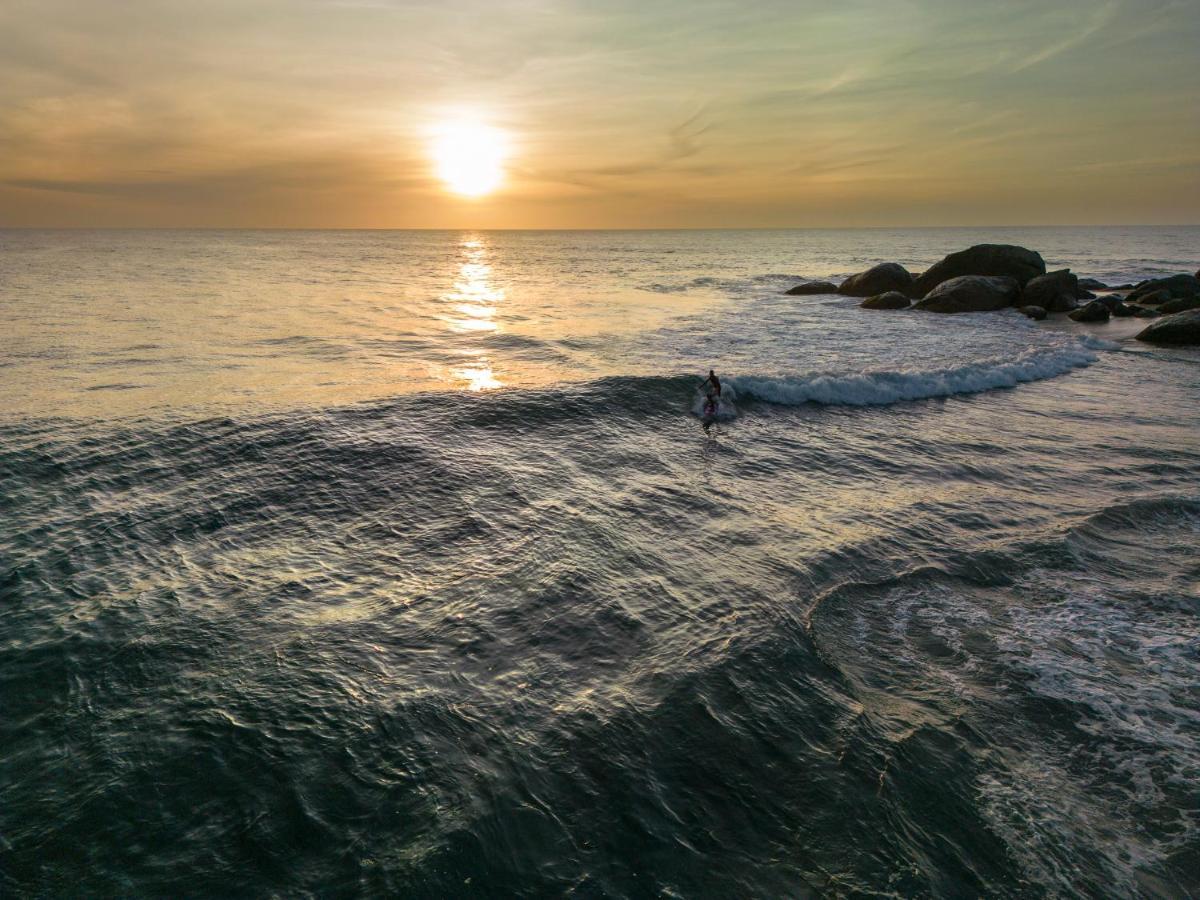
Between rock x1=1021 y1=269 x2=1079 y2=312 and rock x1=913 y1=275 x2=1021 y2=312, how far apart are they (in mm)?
1155

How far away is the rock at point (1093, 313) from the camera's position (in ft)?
129

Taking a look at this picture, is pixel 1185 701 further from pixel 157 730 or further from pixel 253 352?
pixel 253 352

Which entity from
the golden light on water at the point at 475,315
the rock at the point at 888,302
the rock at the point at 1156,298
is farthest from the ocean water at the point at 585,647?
the rock at the point at 1156,298

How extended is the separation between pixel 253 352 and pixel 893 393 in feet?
81.3

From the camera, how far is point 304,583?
32.1ft

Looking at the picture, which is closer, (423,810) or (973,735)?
(423,810)

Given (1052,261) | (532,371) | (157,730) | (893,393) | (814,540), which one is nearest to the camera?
(157,730)

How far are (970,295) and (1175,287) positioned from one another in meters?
16.7

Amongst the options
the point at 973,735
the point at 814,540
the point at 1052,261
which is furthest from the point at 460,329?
the point at 1052,261

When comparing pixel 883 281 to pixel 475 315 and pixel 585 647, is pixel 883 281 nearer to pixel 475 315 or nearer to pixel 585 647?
pixel 475 315

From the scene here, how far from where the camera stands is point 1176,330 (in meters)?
32.2

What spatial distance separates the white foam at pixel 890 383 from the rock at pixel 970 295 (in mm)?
18416

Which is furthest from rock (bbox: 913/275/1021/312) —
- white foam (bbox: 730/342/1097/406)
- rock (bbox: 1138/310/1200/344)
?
white foam (bbox: 730/342/1097/406)

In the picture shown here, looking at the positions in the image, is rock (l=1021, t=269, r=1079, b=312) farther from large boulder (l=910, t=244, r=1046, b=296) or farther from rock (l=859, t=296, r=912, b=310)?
rock (l=859, t=296, r=912, b=310)
